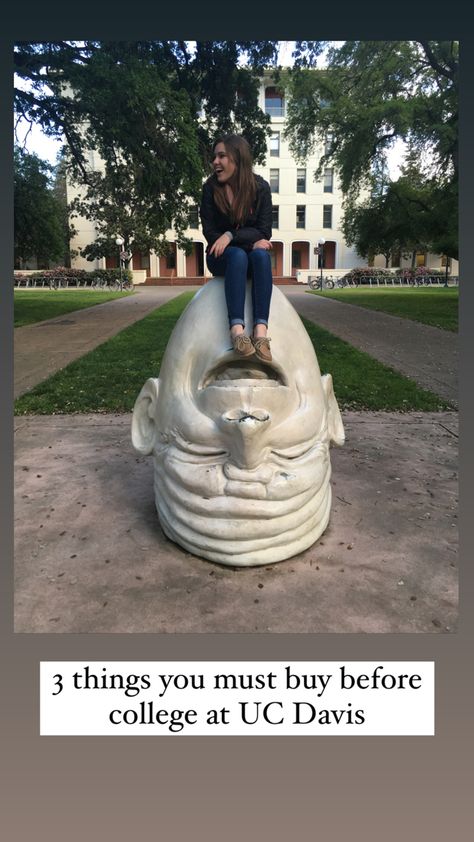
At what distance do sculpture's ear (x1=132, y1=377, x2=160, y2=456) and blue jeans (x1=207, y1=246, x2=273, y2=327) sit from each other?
757 millimetres

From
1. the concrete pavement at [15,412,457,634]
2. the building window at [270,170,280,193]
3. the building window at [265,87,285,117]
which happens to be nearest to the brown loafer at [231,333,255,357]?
the concrete pavement at [15,412,457,634]

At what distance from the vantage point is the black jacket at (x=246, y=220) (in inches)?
151

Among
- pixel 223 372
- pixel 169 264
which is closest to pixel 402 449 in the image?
pixel 223 372

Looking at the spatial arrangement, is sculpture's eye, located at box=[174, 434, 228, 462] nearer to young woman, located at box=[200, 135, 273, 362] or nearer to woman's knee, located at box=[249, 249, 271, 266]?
young woman, located at box=[200, 135, 273, 362]

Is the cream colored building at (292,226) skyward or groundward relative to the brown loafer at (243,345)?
skyward

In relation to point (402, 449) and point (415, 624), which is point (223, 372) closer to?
point (415, 624)

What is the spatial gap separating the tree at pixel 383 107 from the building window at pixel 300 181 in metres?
32.4

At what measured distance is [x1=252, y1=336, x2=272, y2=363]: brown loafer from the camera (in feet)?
11.4

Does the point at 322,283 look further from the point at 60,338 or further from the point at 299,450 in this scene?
the point at 299,450

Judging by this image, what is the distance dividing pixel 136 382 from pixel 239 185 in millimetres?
5298

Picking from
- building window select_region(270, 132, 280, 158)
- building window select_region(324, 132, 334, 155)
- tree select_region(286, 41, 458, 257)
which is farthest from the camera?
building window select_region(270, 132, 280, 158)

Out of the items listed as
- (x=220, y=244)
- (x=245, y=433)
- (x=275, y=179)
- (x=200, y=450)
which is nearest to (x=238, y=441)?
(x=245, y=433)

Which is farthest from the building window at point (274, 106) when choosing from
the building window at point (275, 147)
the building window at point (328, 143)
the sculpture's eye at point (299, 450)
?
the sculpture's eye at point (299, 450)

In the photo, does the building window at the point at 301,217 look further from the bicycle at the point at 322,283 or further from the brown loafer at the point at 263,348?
the brown loafer at the point at 263,348
